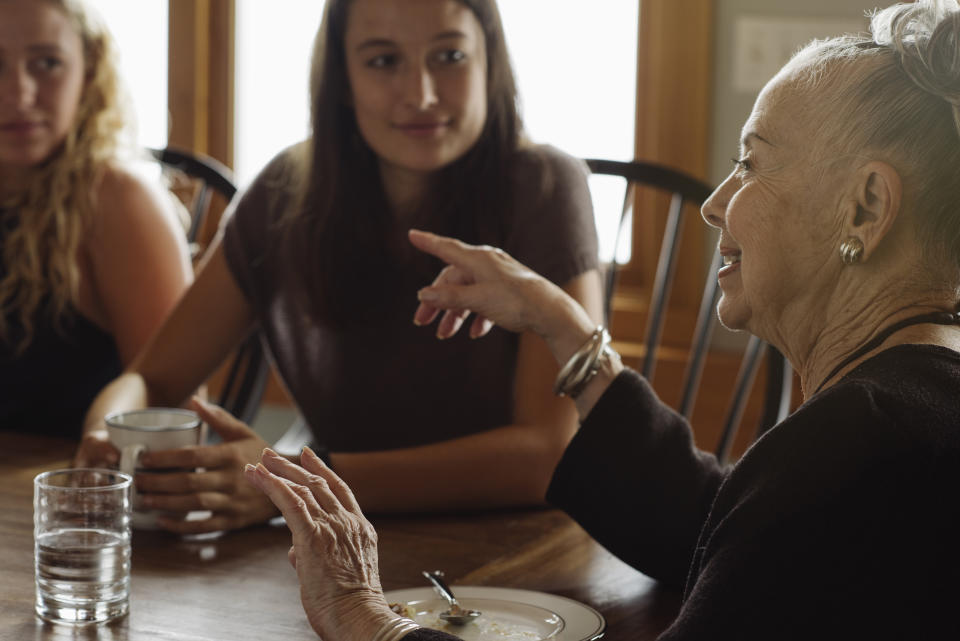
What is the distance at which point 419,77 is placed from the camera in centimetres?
174

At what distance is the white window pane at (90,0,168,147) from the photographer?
345 cm

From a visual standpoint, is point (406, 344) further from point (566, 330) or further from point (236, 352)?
point (236, 352)

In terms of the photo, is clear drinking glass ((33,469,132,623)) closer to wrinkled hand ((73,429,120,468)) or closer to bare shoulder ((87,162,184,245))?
wrinkled hand ((73,429,120,468))

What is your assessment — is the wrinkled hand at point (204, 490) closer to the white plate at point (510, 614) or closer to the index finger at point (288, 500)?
the white plate at point (510, 614)

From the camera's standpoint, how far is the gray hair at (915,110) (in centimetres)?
92

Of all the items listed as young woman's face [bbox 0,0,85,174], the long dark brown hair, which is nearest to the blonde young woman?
young woman's face [bbox 0,0,85,174]

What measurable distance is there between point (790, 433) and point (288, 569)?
0.58 metres

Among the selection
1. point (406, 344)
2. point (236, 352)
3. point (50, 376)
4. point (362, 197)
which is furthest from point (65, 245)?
point (406, 344)

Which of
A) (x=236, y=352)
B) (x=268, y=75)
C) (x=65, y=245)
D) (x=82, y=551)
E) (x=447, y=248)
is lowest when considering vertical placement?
(x=236, y=352)

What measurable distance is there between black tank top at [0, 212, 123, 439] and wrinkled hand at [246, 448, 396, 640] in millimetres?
1226

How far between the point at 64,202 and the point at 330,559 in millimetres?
1342

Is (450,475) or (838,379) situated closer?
(838,379)

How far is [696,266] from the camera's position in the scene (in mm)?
2861

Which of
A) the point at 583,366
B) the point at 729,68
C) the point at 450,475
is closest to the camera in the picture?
the point at 583,366
